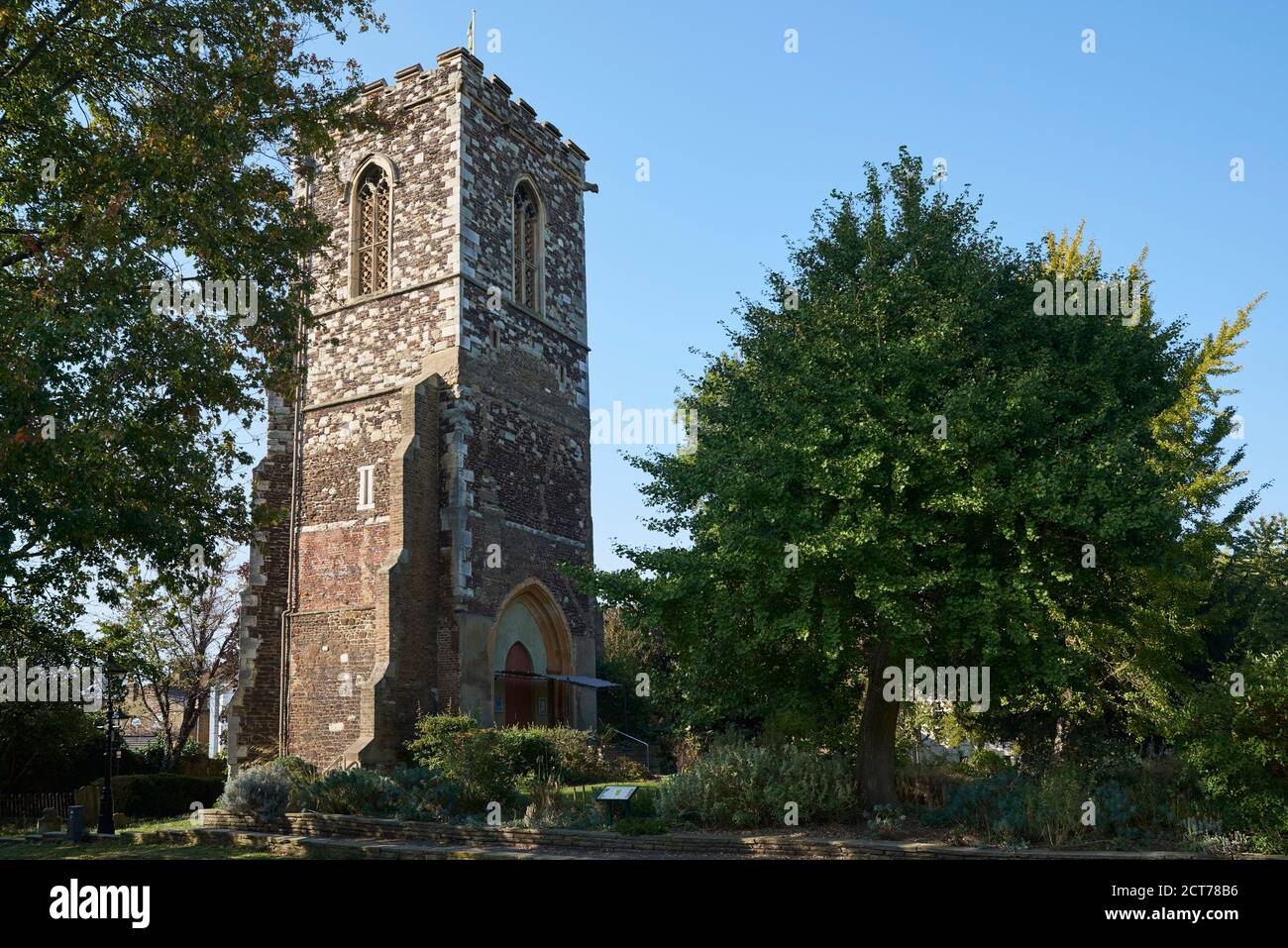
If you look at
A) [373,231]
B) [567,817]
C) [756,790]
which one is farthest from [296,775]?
[373,231]

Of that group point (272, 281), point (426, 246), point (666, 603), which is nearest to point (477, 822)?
point (666, 603)

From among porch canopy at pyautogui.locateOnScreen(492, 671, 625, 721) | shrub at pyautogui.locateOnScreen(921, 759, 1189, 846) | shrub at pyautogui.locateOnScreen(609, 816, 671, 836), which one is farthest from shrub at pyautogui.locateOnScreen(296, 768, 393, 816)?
shrub at pyautogui.locateOnScreen(921, 759, 1189, 846)

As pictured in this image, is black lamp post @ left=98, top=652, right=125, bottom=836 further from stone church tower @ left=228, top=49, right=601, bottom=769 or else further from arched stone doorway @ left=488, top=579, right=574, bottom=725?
arched stone doorway @ left=488, top=579, right=574, bottom=725

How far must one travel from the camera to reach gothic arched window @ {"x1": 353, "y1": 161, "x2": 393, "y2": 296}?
1037 inches

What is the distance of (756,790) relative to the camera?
48.4ft

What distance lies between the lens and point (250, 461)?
1574 cm

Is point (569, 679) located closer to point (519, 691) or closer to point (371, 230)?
point (519, 691)

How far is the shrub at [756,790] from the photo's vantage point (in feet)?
48.2

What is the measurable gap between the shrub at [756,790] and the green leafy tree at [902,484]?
0.92m

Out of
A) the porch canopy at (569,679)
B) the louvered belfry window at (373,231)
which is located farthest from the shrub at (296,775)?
the louvered belfry window at (373,231)

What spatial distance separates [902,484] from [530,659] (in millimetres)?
14324

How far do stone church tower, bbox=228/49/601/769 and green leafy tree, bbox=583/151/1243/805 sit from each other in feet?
23.2
